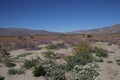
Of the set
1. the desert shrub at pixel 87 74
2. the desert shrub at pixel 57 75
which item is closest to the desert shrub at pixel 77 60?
the desert shrub at pixel 57 75

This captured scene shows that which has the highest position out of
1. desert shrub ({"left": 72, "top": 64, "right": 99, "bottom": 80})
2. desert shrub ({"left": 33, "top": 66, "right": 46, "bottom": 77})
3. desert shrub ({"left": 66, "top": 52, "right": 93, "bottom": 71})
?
desert shrub ({"left": 72, "top": 64, "right": 99, "bottom": 80})

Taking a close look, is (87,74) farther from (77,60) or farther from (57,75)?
(77,60)

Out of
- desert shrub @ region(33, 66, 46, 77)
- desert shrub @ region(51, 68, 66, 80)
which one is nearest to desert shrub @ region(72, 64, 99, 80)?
desert shrub @ region(51, 68, 66, 80)

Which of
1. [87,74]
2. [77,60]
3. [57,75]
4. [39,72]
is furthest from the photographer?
[77,60]

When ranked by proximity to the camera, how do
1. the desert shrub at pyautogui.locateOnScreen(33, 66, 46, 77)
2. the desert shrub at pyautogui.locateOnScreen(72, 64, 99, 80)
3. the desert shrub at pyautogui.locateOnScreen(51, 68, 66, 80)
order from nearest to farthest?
the desert shrub at pyautogui.locateOnScreen(72, 64, 99, 80), the desert shrub at pyautogui.locateOnScreen(51, 68, 66, 80), the desert shrub at pyautogui.locateOnScreen(33, 66, 46, 77)

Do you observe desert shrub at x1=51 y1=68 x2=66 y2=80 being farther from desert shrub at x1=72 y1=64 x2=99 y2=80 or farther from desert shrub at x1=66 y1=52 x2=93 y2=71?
desert shrub at x1=66 y1=52 x2=93 y2=71

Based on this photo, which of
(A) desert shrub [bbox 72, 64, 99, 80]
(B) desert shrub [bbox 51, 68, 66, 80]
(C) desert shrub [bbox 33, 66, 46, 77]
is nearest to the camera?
(A) desert shrub [bbox 72, 64, 99, 80]

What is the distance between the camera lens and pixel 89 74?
7949 millimetres

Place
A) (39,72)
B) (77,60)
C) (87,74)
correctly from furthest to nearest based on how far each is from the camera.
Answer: (77,60)
(39,72)
(87,74)

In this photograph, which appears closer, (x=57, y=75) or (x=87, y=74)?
(x=87, y=74)

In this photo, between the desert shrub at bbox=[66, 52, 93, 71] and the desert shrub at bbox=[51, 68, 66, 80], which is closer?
the desert shrub at bbox=[51, 68, 66, 80]

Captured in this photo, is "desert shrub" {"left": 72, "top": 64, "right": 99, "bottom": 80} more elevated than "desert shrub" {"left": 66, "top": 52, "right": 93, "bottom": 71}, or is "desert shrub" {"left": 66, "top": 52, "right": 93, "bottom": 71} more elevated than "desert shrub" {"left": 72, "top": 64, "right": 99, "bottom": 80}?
"desert shrub" {"left": 72, "top": 64, "right": 99, "bottom": 80}

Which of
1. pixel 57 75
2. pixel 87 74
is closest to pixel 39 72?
pixel 57 75

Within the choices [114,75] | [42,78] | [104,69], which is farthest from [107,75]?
[42,78]
